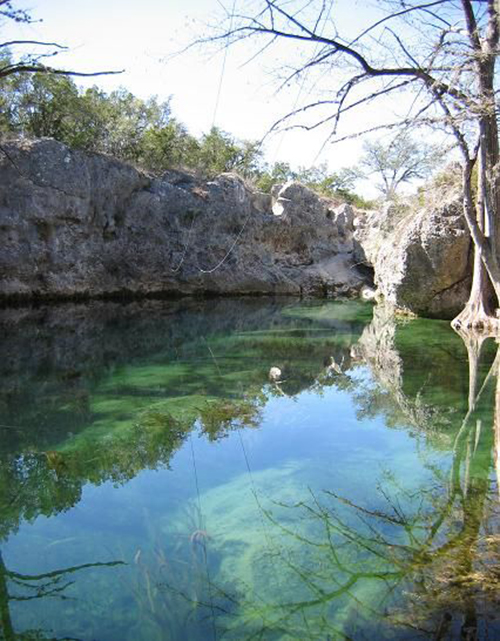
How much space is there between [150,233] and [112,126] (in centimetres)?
417

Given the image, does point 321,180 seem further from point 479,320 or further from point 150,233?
point 479,320

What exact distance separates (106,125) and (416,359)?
1539 centimetres

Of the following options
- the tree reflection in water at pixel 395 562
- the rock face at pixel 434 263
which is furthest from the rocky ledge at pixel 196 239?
the tree reflection in water at pixel 395 562

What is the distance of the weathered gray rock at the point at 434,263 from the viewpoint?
600 inches

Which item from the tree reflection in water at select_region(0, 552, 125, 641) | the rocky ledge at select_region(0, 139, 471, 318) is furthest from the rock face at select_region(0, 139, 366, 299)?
the tree reflection in water at select_region(0, 552, 125, 641)

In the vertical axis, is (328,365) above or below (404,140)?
below

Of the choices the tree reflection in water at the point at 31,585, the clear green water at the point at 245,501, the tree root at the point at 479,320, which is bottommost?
the tree reflection in water at the point at 31,585

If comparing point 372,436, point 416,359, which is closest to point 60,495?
point 372,436

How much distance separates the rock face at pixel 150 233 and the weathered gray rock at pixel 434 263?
6.02m

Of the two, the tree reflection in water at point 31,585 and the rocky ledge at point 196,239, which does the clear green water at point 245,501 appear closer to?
the tree reflection in water at point 31,585

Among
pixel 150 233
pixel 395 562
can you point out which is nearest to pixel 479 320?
pixel 395 562

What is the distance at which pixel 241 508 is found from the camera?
4.10 m

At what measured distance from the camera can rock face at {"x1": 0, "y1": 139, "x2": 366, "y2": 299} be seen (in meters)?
17.6

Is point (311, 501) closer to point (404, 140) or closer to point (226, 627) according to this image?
point (226, 627)
